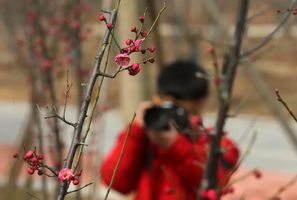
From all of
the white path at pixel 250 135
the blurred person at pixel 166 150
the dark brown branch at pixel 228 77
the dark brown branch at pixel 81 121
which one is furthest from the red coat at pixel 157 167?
the white path at pixel 250 135

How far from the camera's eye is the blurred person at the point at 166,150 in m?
2.97

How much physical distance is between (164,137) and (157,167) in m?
0.31

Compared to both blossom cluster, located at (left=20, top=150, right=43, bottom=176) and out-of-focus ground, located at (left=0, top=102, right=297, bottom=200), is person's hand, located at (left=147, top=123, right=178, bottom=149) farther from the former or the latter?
out-of-focus ground, located at (left=0, top=102, right=297, bottom=200)

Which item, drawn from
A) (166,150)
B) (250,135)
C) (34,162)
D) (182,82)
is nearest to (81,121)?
(34,162)

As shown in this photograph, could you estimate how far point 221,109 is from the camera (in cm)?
245

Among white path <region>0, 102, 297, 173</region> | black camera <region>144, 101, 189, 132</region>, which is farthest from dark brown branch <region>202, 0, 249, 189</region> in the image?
white path <region>0, 102, 297, 173</region>

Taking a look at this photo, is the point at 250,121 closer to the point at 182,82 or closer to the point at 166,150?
the point at 182,82

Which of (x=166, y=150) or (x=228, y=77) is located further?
(x=166, y=150)

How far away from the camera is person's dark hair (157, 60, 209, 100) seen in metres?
3.33

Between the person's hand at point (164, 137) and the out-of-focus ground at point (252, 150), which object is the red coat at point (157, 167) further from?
the out-of-focus ground at point (252, 150)

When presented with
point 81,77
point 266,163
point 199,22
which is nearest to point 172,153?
point 81,77

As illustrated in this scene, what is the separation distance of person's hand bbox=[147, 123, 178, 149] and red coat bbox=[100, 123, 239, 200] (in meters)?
0.03

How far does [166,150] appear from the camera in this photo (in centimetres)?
310

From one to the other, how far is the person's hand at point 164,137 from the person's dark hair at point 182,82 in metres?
0.30
